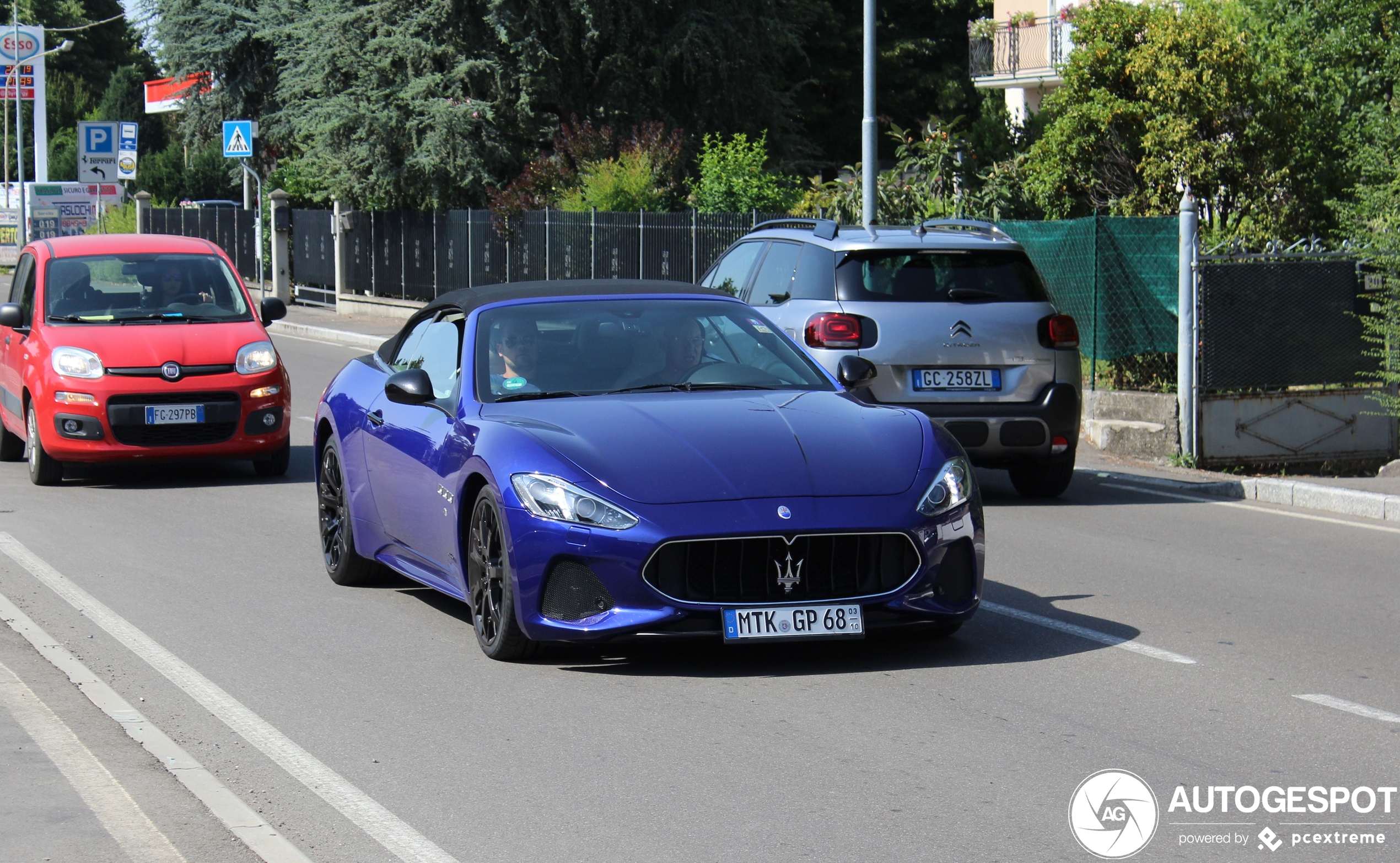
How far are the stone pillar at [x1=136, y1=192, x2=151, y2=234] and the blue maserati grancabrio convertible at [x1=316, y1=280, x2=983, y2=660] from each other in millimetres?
47603

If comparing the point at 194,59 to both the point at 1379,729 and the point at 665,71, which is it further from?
the point at 1379,729

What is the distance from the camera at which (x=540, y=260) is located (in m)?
32.0

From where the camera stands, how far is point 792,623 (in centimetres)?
664

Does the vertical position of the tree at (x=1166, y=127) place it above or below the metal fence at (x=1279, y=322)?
above

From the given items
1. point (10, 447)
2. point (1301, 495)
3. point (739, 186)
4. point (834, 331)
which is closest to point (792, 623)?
point (834, 331)

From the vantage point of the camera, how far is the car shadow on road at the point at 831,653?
23.1 feet

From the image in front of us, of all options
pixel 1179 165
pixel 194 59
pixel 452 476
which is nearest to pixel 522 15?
pixel 1179 165

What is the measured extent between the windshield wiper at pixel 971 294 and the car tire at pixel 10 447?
7.66 m

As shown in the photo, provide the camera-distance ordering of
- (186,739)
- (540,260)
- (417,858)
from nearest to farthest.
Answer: (417,858) → (186,739) → (540,260)

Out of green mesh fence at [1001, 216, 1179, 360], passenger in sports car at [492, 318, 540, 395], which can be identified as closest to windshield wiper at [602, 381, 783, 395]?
passenger in sports car at [492, 318, 540, 395]

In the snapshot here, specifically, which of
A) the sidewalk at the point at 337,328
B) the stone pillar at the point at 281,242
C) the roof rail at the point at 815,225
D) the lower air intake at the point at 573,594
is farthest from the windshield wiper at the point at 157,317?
the stone pillar at the point at 281,242

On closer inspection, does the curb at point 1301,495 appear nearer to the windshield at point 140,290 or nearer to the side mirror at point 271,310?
the side mirror at point 271,310

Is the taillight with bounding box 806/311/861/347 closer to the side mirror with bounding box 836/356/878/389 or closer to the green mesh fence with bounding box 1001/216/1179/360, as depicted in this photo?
the side mirror with bounding box 836/356/878/389

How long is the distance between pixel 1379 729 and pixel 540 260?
2672cm
